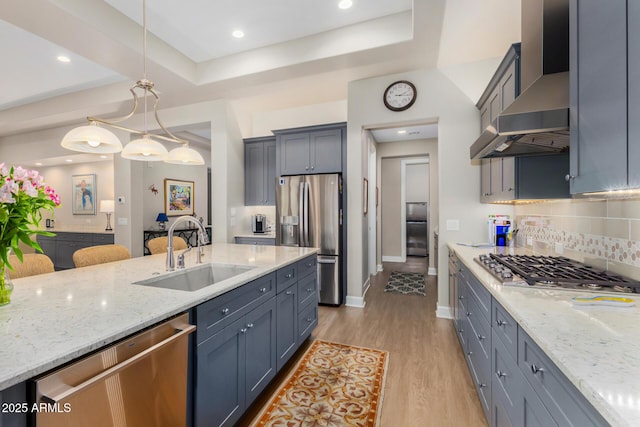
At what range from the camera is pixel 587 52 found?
3.93ft

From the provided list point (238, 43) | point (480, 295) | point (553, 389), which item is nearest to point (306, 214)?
point (238, 43)

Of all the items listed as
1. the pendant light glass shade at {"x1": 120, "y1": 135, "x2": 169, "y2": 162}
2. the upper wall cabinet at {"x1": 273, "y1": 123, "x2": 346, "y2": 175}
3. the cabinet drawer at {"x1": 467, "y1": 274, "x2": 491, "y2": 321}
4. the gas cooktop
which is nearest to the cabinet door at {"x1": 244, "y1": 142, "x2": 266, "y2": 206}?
the upper wall cabinet at {"x1": 273, "y1": 123, "x2": 346, "y2": 175}

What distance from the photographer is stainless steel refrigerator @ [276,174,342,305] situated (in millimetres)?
3758

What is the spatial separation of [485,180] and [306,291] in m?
2.20

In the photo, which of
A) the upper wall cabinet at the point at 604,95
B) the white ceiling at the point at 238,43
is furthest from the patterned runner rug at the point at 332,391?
the white ceiling at the point at 238,43

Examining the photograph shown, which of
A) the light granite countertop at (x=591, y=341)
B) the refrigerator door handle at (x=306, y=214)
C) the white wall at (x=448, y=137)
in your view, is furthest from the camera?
the refrigerator door handle at (x=306, y=214)

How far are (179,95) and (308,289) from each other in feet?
11.3

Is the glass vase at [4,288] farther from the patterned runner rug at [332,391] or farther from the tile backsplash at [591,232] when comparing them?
the tile backsplash at [591,232]

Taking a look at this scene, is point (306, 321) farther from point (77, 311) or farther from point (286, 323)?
point (77, 311)

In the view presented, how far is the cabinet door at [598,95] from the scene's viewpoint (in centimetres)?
101

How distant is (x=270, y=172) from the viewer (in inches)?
183

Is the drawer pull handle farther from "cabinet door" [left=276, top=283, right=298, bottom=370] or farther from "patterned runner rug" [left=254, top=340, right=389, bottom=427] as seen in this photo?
"cabinet door" [left=276, top=283, right=298, bottom=370]

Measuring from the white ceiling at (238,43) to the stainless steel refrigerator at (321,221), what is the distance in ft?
4.45

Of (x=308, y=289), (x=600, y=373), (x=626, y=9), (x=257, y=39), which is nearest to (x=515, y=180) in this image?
(x=626, y=9)
